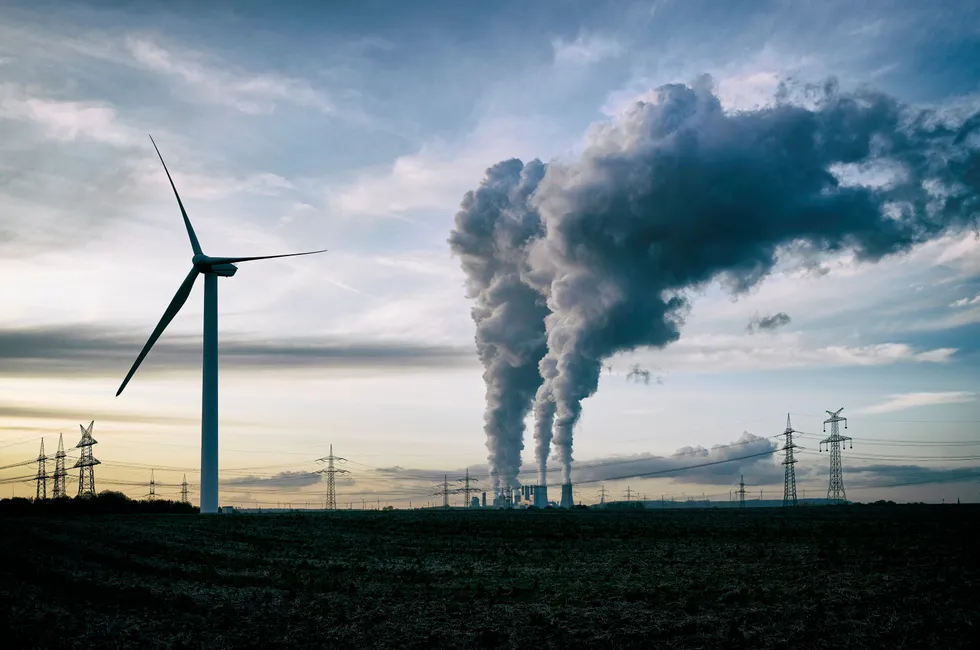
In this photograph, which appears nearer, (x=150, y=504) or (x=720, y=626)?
(x=720, y=626)

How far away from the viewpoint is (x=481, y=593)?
47062 mm

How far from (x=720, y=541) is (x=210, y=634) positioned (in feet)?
194

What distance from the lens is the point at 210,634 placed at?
36.7 metres

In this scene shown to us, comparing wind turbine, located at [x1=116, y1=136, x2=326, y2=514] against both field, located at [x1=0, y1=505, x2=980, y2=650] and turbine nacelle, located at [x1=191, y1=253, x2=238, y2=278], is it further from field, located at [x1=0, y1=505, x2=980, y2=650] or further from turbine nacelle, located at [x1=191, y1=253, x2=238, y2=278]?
field, located at [x1=0, y1=505, x2=980, y2=650]

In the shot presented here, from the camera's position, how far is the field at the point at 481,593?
35125 millimetres

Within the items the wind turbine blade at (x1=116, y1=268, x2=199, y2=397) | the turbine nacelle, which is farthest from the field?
the turbine nacelle

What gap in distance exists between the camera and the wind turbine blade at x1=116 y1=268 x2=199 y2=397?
391 ft

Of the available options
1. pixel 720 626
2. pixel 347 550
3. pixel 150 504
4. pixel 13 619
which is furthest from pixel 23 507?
pixel 720 626

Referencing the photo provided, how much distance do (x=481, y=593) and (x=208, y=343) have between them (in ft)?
281

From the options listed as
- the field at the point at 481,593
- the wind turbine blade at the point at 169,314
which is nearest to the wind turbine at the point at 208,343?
the wind turbine blade at the point at 169,314

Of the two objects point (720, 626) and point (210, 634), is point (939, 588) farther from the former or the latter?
point (210, 634)

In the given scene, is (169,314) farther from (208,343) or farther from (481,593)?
(481,593)

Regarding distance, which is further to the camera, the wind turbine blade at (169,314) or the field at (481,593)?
the wind turbine blade at (169,314)

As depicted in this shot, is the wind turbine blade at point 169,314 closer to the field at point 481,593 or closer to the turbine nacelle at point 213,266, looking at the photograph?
Answer: the turbine nacelle at point 213,266
